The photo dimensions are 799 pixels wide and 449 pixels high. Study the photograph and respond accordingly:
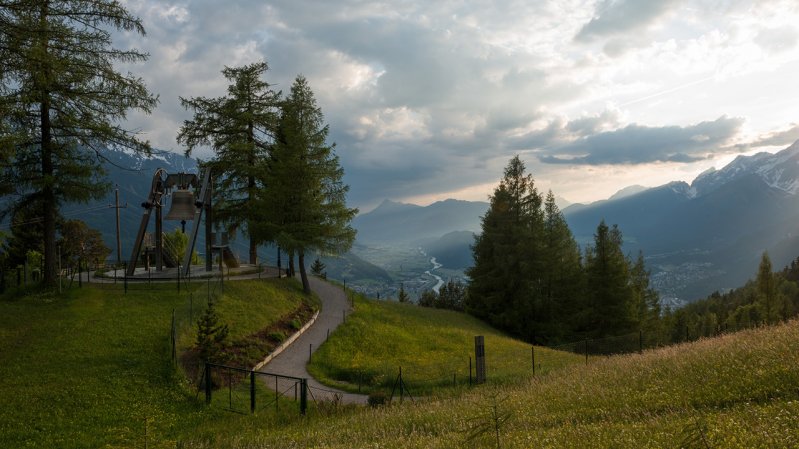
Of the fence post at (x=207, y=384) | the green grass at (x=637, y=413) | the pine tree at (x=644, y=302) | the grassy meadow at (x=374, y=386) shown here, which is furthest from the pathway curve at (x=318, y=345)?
the pine tree at (x=644, y=302)

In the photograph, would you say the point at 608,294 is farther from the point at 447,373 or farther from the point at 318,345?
the point at 318,345

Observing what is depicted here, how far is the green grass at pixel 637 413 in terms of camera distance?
599 centimetres

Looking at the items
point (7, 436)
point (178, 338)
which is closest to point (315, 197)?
point (178, 338)

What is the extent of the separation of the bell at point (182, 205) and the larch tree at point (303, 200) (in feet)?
15.0

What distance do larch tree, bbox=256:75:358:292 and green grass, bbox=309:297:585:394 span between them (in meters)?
6.15

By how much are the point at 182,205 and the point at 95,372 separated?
16.7m

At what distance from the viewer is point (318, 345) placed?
26.2 meters

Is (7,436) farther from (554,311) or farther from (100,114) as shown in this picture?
(554,311)

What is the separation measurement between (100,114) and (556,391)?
23.5 metres

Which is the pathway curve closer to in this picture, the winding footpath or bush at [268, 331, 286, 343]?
the winding footpath

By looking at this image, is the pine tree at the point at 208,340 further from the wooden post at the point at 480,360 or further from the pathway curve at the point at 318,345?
the wooden post at the point at 480,360

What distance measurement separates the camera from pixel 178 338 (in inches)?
776

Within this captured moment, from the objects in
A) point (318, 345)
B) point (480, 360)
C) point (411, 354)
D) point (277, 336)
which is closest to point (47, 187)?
point (277, 336)

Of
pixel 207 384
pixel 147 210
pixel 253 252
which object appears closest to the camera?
pixel 207 384
